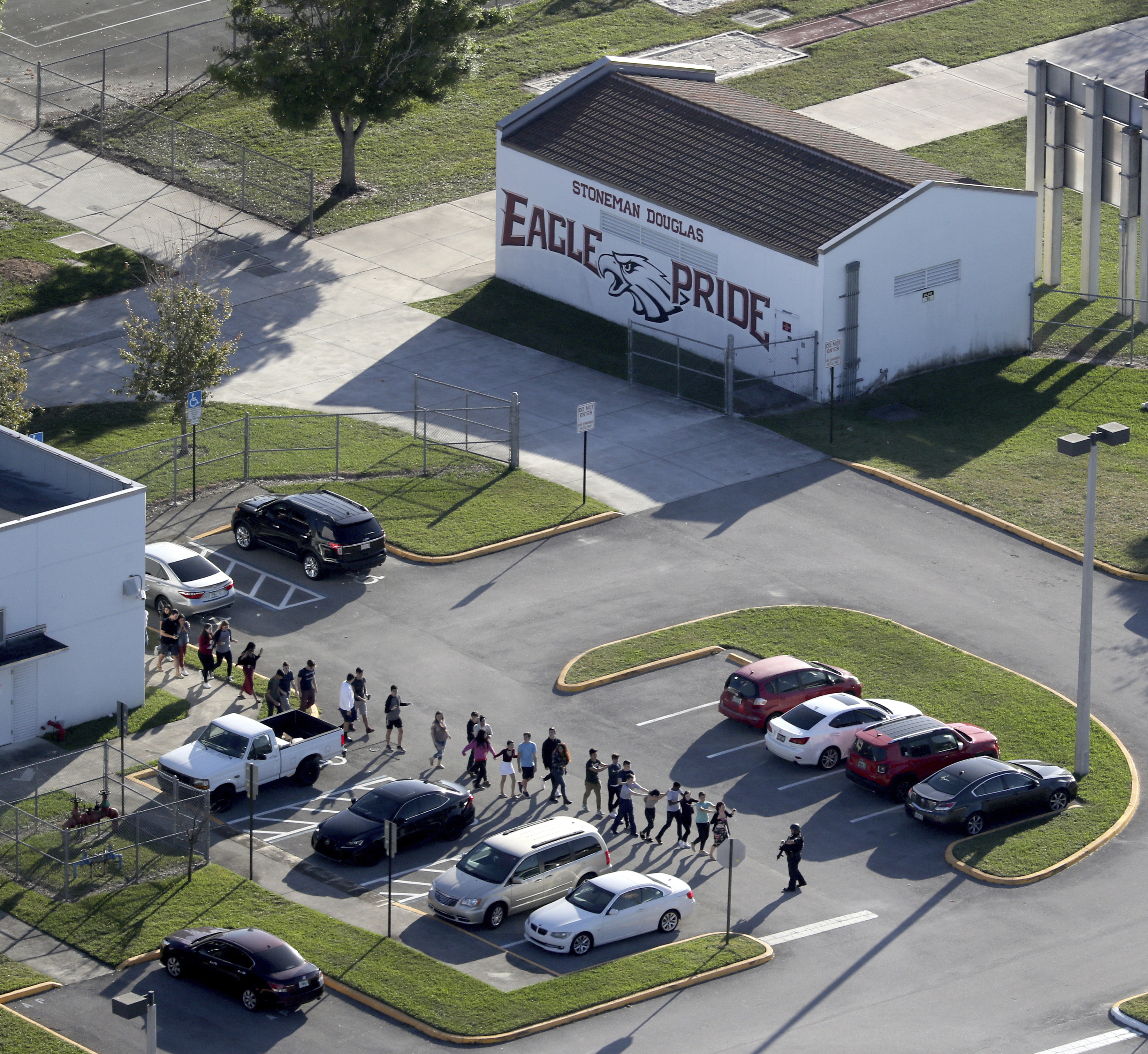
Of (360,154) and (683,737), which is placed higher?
(360,154)

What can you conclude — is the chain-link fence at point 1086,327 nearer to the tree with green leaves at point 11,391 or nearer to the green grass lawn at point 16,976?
the tree with green leaves at point 11,391

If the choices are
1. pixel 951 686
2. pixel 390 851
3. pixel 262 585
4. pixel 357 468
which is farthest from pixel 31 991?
pixel 357 468

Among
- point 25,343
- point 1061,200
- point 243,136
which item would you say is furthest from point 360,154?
point 1061,200

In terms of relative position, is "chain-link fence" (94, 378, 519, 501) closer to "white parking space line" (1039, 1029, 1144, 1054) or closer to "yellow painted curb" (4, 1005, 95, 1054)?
"yellow painted curb" (4, 1005, 95, 1054)

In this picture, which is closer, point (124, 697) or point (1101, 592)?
point (124, 697)

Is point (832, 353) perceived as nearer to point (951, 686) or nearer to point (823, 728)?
point (951, 686)

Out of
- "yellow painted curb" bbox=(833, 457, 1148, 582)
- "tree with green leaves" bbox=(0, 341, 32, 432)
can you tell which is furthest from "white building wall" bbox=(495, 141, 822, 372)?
"tree with green leaves" bbox=(0, 341, 32, 432)

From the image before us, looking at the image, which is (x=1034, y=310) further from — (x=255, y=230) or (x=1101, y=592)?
(x=255, y=230)
